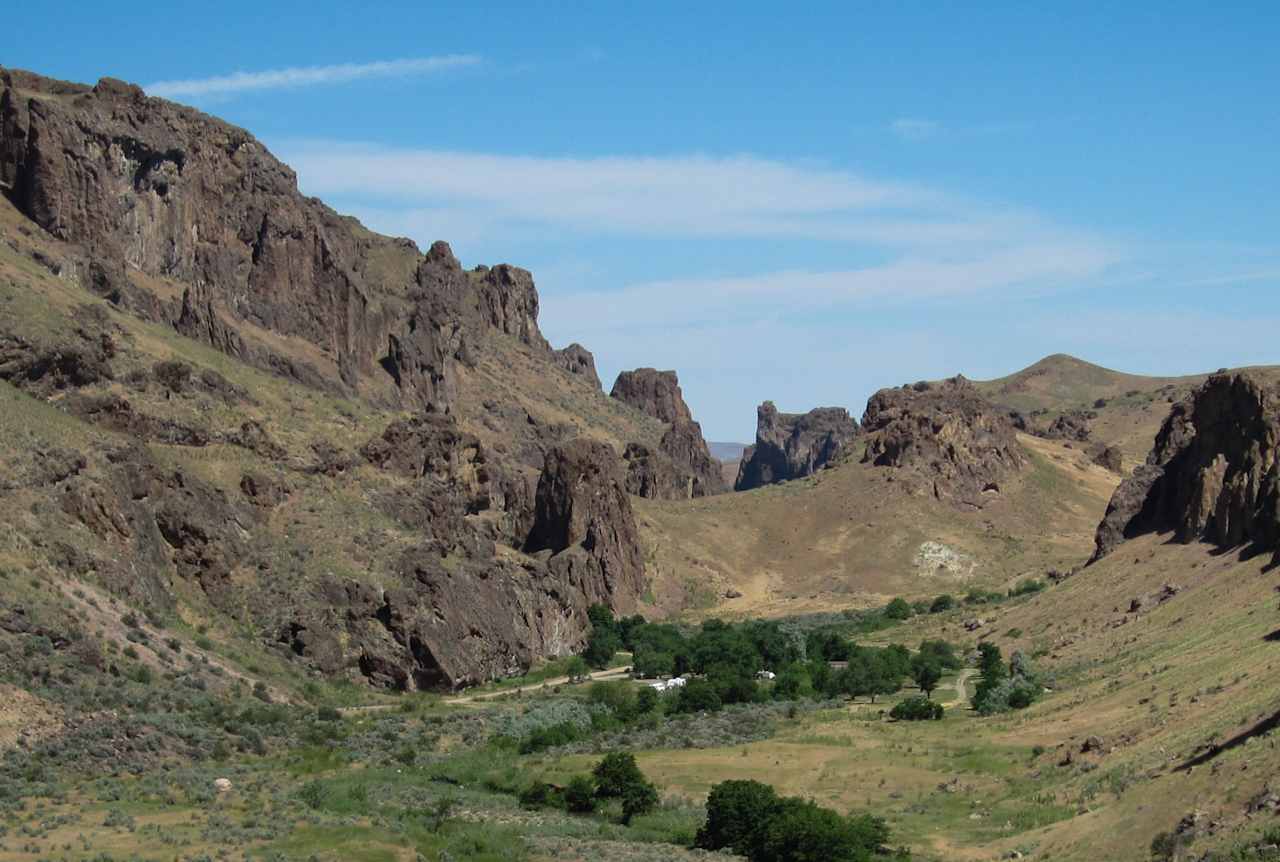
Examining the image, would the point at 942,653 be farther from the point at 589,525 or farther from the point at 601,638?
the point at 589,525

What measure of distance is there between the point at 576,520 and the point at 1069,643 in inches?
2196

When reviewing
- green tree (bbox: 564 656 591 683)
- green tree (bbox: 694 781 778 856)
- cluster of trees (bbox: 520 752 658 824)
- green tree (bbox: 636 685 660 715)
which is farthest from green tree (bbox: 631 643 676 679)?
green tree (bbox: 694 781 778 856)

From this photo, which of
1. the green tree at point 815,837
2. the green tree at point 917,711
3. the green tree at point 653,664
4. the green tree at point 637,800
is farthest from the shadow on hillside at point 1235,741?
the green tree at point 653,664

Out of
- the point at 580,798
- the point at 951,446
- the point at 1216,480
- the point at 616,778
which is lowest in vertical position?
the point at 580,798

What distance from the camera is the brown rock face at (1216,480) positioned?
326ft

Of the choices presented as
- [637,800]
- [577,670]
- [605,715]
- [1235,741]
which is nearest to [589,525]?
[577,670]

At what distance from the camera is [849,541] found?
181875mm

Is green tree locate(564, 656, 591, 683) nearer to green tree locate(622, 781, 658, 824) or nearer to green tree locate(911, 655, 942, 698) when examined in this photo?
green tree locate(911, 655, 942, 698)

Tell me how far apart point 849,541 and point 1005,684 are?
9262 cm

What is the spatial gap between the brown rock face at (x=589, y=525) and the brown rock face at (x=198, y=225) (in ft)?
79.4

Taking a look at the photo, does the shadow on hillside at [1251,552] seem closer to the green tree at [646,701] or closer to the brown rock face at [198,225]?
the green tree at [646,701]

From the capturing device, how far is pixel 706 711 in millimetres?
95812

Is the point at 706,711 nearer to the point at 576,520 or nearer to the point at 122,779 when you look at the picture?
the point at 122,779

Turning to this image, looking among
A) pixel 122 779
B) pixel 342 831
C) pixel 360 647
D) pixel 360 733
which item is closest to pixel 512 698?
pixel 360 647
